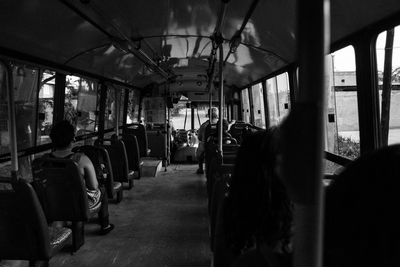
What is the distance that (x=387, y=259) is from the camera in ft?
2.85

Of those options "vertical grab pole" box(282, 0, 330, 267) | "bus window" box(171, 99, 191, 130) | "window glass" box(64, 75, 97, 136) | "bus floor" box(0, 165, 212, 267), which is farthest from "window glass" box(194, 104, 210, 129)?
"vertical grab pole" box(282, 0, 330, 267)

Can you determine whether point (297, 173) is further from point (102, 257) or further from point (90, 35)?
point (90, 35)

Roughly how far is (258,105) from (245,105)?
1705 mm

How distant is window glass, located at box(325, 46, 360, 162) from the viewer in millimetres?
3045

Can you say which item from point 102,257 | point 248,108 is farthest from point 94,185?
point 248,108

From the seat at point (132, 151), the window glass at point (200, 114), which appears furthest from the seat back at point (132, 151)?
the window glass at point (200, 114)

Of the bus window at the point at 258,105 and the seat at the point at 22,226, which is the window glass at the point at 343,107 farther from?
the bus window at the point at 258,105

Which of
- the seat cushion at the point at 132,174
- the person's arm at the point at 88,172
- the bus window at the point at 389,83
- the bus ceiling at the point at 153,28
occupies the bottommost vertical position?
the seat cushion at the point at 132,174

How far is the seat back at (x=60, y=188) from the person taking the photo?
3.07m

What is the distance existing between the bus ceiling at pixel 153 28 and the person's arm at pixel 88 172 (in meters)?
1.19

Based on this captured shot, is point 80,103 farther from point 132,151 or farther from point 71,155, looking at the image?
point 71,155

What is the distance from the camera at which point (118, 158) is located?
5.16 metres

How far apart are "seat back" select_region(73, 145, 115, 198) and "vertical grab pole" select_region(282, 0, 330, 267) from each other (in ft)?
12.2

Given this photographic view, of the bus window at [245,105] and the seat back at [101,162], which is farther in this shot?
→ the bus window at [245,105]
